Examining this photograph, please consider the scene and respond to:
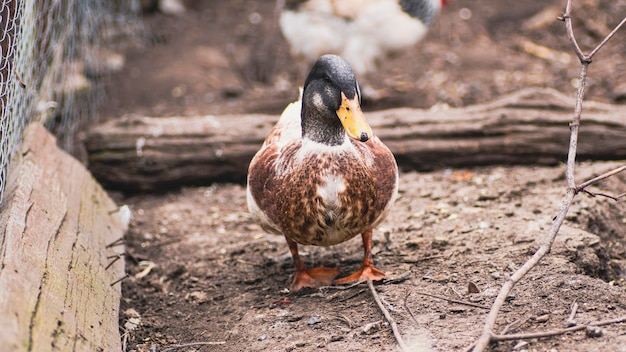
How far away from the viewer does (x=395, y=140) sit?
192 inches

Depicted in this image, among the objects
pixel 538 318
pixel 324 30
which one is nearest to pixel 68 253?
pixel 538 318

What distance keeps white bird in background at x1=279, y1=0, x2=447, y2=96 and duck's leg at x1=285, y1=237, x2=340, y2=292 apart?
3018 mm

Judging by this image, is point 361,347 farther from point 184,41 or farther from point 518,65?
point 184,41

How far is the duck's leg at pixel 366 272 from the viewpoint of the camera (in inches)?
135

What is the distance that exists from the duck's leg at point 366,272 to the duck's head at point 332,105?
57 centimetres

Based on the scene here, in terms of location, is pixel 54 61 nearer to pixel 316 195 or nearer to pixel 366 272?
pixel 316 195

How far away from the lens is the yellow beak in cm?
295

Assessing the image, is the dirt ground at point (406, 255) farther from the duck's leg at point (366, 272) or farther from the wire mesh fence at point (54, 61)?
the wire mesh fence at point (54, 61)

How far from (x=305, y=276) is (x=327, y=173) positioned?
65 cm

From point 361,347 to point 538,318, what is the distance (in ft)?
2.24

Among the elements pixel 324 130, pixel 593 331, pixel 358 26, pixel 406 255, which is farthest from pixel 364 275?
pixel 358 26

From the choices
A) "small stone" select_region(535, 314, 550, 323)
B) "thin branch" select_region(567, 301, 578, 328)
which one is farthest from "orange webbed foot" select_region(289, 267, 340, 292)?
"thin branch" select_region(567, 301, 578, 328)

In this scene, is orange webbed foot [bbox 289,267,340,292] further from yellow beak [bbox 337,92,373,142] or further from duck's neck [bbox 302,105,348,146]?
yellow beak [bbox 337,92,373,142]

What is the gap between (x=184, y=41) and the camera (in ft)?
25.8
